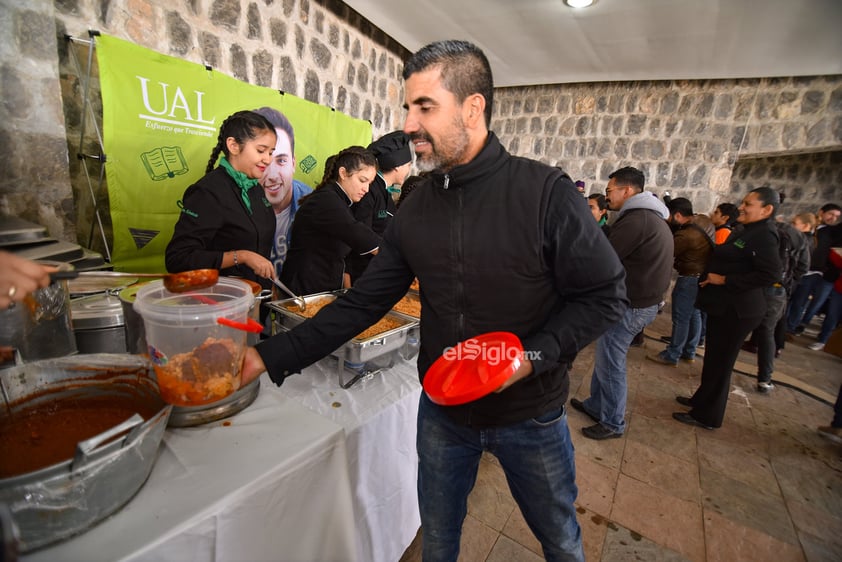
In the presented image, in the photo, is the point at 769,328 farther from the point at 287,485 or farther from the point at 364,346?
the point at 287,485

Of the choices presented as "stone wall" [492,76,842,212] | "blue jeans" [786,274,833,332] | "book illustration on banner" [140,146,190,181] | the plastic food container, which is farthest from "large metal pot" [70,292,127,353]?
"blue jeans" [786,274,833,332]

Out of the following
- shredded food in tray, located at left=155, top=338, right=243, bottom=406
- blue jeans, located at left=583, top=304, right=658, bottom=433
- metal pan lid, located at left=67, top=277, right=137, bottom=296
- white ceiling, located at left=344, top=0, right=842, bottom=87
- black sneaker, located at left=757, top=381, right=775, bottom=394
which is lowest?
black sneaker, located at left=757, top=381, right=775, bottom=394

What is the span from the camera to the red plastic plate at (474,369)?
2.84 feet

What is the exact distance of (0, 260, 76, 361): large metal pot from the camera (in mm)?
1002

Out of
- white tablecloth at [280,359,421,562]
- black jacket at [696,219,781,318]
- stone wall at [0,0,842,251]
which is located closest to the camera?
white tablecloth at [280,359,421,562]

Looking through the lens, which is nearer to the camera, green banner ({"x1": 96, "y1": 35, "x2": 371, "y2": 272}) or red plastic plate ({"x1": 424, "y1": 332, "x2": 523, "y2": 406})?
red plastic plate ({"x1": 424, "y1": 332, "x2": 523, "y2": 406})

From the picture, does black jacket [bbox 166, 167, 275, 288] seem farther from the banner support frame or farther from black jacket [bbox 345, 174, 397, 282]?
black jacket [bbox 345, 174, 397, 282]

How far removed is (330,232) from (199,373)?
1500 mm

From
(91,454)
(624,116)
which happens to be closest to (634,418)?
(91,454)

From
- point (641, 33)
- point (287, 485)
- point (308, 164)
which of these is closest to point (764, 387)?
point (641, 33)

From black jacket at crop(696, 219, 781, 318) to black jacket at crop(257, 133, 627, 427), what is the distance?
2.36 meters

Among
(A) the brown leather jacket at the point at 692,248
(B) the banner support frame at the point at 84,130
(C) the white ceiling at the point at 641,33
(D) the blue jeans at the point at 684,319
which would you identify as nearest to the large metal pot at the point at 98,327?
(B) the banner support frame at the point at 84,130

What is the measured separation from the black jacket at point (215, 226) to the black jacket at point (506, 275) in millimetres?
→ 886

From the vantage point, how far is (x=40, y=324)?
3.40 feet
